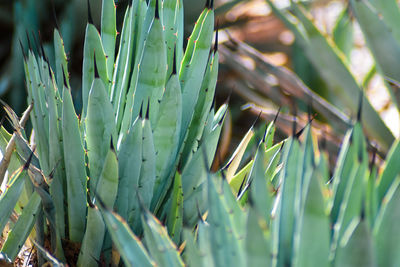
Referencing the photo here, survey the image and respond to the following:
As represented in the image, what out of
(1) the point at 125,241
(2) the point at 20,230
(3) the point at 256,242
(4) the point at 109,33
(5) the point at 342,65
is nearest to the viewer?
(3) the point at 256,242

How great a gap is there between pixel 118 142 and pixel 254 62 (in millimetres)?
1313

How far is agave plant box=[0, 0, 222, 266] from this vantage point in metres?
0.80

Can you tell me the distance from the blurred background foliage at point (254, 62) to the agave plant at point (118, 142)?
631mm

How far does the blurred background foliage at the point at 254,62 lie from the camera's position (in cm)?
165

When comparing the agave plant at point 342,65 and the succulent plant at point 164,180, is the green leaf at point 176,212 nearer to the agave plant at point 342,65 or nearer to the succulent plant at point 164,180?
the succulent plant at point 164,180

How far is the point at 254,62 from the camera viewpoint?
2.13 meters

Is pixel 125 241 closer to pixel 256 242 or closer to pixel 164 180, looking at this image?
pixel 256 242

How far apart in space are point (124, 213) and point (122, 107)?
183mm

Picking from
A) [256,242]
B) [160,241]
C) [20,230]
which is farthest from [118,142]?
[256,242]

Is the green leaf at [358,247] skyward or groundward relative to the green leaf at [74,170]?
groundward

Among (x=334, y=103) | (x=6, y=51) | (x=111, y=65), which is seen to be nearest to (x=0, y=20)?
(x=6, y=51)

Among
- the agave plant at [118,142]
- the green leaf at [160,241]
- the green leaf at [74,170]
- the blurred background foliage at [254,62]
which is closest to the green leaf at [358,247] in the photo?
the green leaf at [160,241]

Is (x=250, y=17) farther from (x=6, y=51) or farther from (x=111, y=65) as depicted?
(x=111, y=65)

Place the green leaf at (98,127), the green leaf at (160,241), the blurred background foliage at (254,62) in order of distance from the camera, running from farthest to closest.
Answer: the blurred background foliage at (254,62), the green leaf at (98,127), the green leaf at (160,241)
